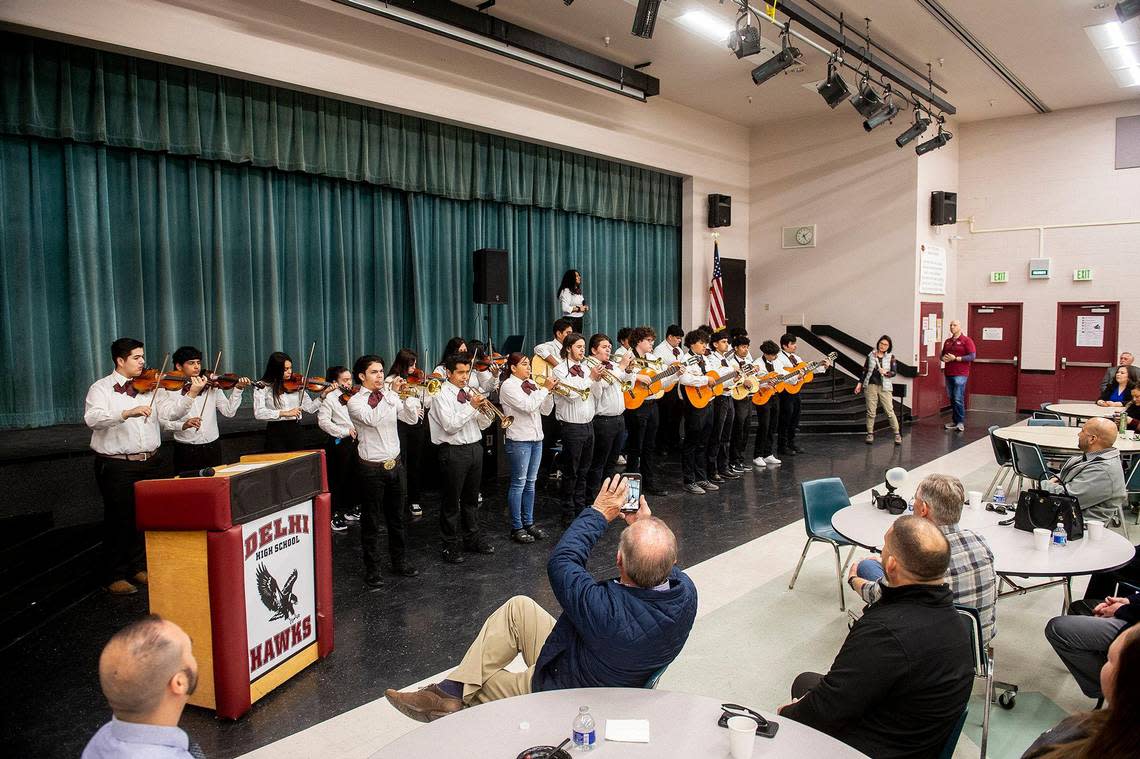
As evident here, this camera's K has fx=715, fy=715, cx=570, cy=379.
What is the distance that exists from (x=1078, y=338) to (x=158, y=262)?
13093 mm

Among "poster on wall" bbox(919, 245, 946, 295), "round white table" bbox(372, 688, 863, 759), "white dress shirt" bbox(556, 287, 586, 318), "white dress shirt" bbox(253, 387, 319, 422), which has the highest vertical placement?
"poster on wall" bbox(919, 245, 946, 295)

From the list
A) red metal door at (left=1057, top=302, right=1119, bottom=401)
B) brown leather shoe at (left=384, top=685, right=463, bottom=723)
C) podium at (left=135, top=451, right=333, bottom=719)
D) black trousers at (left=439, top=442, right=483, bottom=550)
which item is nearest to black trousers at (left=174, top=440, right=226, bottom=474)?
black trousers at (left=439, top=442, right=483, bottom=550)

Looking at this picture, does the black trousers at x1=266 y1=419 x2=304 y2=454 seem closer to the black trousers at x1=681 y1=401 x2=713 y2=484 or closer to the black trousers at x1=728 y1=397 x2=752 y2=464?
the black trousers at x1=681 y1=401 x2=713 y2=484

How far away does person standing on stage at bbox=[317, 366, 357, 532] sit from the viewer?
5.48 meters

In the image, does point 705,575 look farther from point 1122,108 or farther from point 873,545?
point 1122,108

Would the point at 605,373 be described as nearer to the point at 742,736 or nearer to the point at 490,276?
the point at 490,276

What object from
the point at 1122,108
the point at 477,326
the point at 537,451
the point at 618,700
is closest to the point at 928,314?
the point at 1122,108

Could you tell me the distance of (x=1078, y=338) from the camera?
38.2ft

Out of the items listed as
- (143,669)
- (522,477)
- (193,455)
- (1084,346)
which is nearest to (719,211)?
(1084,346)

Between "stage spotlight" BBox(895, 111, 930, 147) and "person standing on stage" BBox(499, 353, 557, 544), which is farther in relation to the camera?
"stage spotlight" BBox(895, 111, 930, 147)

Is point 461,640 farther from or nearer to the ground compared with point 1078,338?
nearer to the ground

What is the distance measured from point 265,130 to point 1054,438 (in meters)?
7.66

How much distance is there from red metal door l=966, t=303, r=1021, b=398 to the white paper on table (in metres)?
12.8

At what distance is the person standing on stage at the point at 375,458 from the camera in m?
4.68
